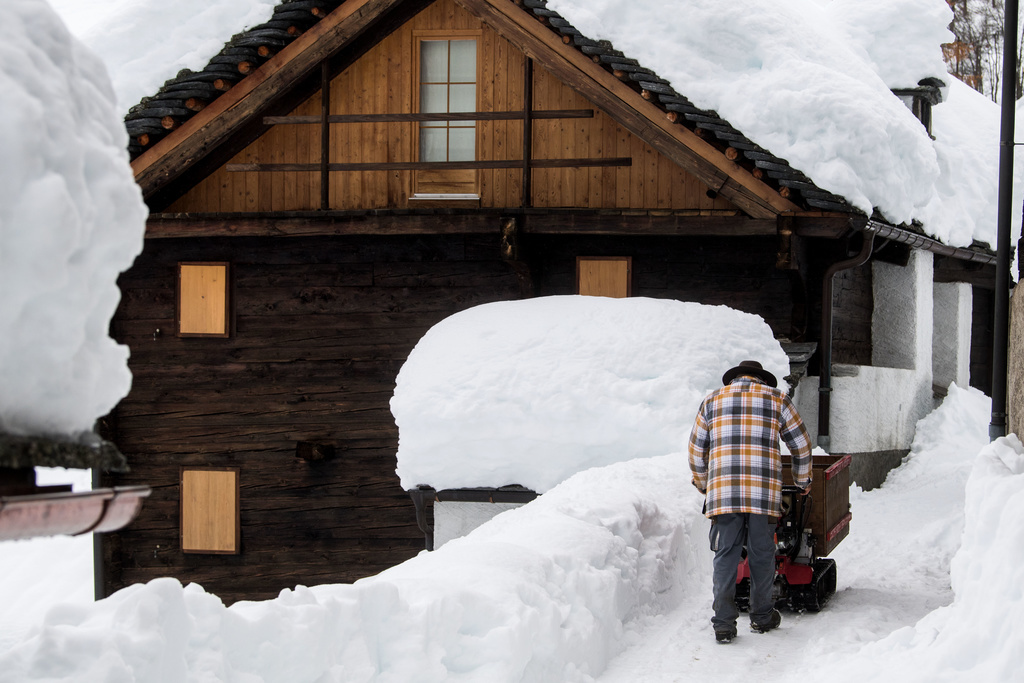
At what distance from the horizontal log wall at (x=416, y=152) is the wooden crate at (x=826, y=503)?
506 cm

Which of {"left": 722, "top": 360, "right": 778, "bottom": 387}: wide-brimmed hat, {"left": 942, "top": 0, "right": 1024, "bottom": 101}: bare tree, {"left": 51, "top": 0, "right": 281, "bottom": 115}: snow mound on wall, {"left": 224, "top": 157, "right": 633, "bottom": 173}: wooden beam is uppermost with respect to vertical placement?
{"left": 942, "top": 0, "right": 1024, "bottom": 101}: bare tree

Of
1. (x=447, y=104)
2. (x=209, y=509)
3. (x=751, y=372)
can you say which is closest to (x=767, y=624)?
(x=751, y=372)

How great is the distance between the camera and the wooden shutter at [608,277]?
1284cm

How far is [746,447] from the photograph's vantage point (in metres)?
6.59

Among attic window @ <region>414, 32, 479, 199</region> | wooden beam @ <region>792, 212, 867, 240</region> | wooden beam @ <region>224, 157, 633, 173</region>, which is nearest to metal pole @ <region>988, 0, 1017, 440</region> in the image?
wooden beam @ <region>792, 212, 867, 240</region>

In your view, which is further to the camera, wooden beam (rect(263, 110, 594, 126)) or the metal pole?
wooden beam (rect(263, 110, 594, 126))

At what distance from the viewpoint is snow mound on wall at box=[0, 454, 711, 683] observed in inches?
142

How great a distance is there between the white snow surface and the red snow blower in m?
0.17

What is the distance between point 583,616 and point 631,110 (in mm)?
7230

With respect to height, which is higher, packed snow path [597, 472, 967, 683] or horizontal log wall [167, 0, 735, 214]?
horizontal log wall [167, 0, 735, 214]

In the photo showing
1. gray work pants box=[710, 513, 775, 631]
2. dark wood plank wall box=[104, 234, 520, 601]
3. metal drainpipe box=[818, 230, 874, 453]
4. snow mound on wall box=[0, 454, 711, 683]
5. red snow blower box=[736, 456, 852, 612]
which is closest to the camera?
snow mound on wall box=[0, 454, 711, 683]

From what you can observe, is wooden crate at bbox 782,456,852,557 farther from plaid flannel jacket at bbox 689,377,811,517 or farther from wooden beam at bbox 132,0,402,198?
wooden beam at bbox 132,0,402,198

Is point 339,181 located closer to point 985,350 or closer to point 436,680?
point 436,680

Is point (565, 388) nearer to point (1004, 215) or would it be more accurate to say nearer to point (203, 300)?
point (1004, 215)
